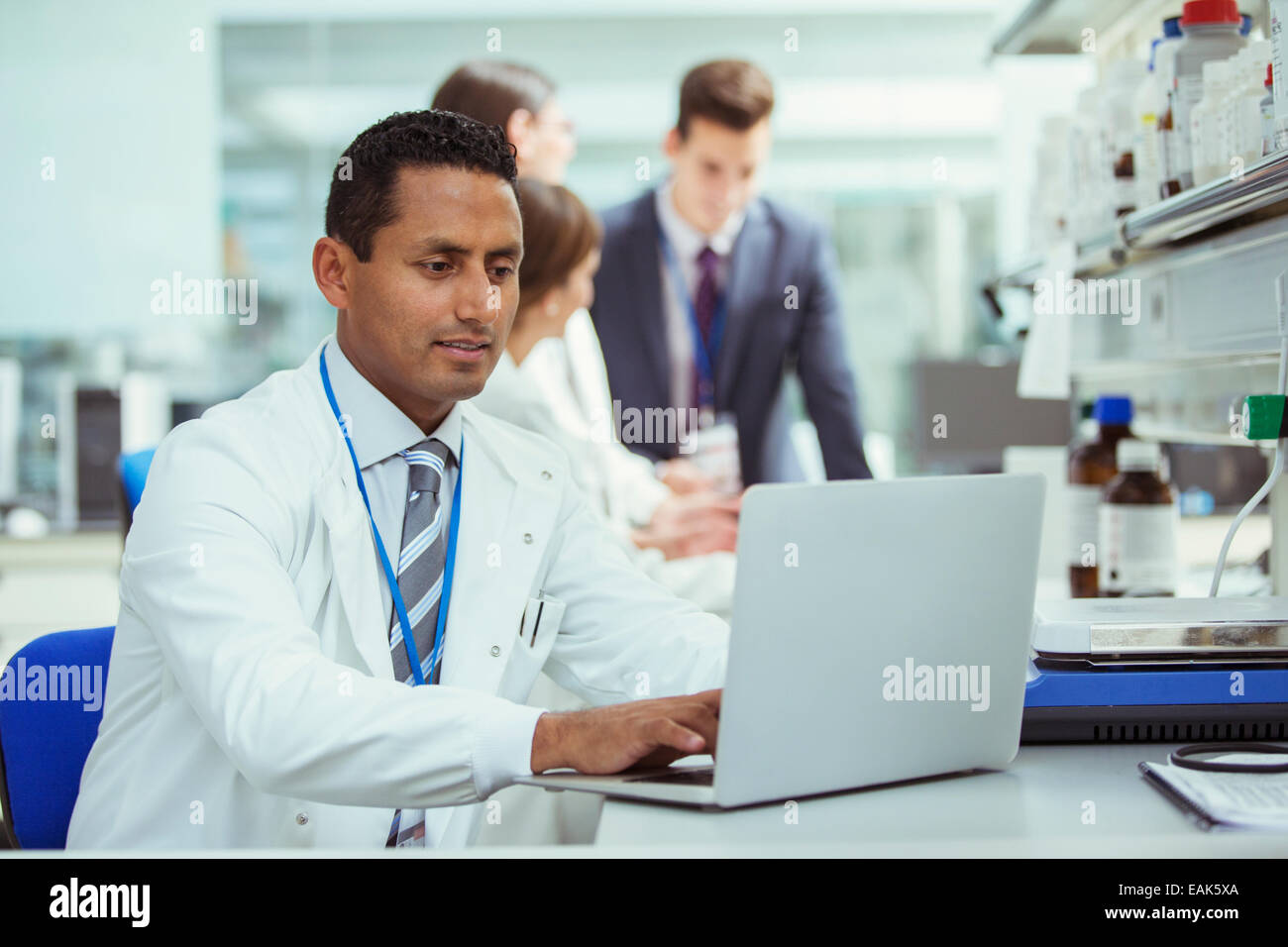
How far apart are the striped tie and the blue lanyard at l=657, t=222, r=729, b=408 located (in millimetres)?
2513

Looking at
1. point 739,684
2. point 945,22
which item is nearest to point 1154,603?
point 739,684

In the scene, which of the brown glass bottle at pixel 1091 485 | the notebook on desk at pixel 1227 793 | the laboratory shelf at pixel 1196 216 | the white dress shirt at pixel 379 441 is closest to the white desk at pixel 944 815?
the notebook on desk at pixel 1227 793

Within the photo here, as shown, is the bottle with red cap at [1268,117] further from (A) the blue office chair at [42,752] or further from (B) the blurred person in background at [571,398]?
(A) the blue office chair at [42,752]

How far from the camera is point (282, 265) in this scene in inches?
179

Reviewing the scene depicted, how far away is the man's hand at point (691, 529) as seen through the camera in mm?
2359

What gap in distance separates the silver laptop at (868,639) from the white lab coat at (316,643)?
131mm

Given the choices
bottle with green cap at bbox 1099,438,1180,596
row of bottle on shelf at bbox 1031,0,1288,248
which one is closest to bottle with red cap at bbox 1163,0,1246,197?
row of bottle on shelf at bbox 1031,0,1288,248

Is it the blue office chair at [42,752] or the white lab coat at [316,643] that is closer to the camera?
the white lab coat at [316,643]

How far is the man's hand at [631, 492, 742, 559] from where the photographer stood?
2.36 m

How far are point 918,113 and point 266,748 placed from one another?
13.8 ft

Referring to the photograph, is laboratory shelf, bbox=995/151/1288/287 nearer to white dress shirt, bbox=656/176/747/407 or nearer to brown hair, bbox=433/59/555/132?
brown hair, bbox=433/59/555/132
